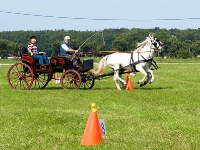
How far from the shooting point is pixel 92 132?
7.55 metres

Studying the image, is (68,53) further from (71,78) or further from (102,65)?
(102,65)

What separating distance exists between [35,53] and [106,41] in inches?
5643

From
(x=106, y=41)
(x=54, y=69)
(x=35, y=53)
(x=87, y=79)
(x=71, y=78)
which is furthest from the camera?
(x=106, y=41)

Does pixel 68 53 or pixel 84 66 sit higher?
pixel 68 53

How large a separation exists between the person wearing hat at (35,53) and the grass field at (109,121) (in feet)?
9.08


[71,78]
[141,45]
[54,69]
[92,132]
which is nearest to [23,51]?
[54,69]

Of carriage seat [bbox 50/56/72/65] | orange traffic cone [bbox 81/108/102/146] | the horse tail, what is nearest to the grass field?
orange traffic cone [bbox 81/108/102/146]

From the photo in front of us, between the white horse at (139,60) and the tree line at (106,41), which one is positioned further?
the tree line at (106,41)

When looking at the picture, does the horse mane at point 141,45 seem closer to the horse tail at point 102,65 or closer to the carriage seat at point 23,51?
the horse tail at point 102,65

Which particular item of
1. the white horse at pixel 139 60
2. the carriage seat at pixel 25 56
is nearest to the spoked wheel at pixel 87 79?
the white horse at pixel 139 60

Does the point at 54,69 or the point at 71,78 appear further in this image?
the point at 54,69

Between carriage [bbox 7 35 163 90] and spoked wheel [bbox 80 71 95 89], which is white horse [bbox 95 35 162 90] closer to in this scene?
carriage [bbox 7 35 163 90]

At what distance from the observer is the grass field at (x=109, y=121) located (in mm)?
7758

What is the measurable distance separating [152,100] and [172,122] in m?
4.37
